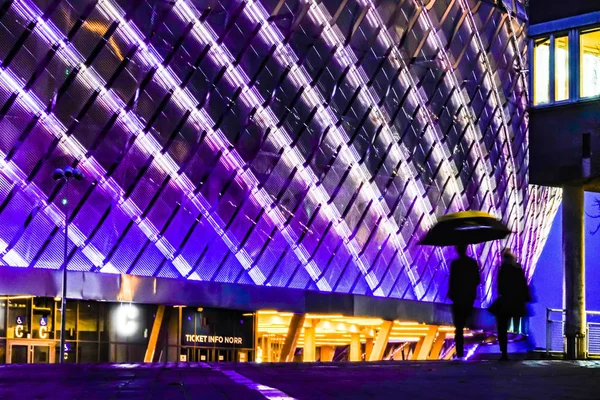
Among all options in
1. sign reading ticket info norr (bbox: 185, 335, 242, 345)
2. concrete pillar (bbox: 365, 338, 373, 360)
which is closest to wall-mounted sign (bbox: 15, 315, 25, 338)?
sign reading ticket info norr (bbox: 185, 335, 242, 345)

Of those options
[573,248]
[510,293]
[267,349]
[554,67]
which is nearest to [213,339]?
[267,349]

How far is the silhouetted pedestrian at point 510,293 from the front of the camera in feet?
60.0

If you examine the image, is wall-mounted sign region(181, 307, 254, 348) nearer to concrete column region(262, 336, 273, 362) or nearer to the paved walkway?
concrete column region(262, 336, 273, 362)

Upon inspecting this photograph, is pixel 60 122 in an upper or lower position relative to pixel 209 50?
lower

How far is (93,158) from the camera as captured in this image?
35.8 meters

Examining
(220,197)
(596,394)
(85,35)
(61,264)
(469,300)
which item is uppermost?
(85,35)

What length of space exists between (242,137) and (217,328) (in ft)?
22.2

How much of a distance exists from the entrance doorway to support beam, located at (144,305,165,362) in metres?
3.33

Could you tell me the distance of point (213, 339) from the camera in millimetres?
40844

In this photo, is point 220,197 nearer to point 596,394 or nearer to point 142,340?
point 142,340

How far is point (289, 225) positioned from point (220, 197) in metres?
3.47

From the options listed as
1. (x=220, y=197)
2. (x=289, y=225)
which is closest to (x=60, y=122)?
(x=220, y=197)

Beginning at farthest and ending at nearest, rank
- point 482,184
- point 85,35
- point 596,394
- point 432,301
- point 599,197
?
point 599,197 < point 482,184 < point 432,301 < point 85,35 < point 596,394

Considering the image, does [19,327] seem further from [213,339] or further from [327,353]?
[327,353]
